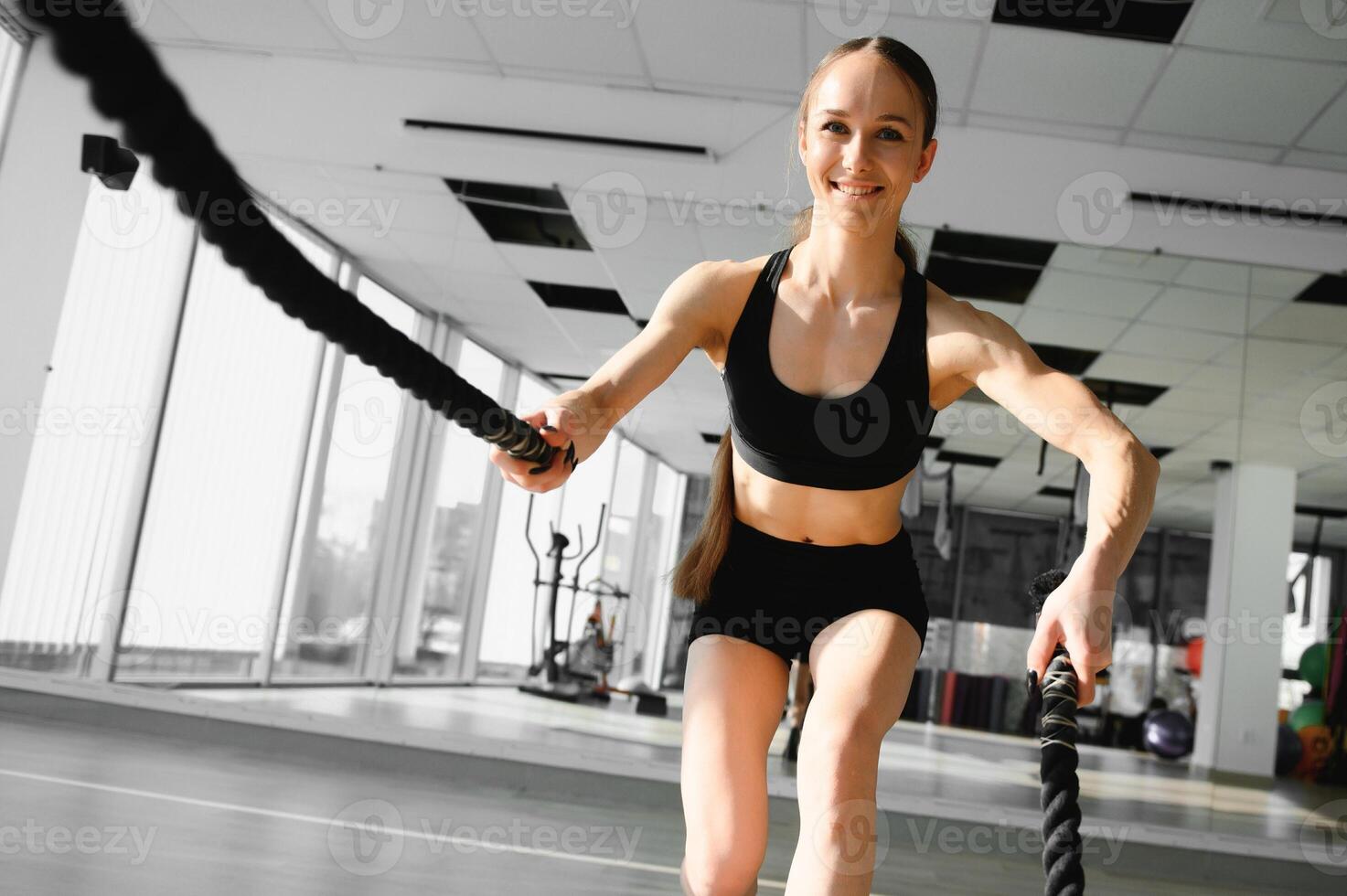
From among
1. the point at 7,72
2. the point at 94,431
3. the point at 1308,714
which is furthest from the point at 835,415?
the point at 1308,714

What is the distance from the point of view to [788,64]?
4.86 metres

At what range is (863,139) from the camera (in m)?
1.25

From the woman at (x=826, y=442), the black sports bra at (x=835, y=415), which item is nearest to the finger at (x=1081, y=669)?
the woman at (x=826, y=442)

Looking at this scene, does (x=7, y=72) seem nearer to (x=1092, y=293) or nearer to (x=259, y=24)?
(x=259, y=24)

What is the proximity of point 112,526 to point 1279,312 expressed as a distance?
623 centimetres

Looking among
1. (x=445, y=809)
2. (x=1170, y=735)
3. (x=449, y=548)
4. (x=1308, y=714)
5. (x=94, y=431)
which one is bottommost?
(x=445, y=809)

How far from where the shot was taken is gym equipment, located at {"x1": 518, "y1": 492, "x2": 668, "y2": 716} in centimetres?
716

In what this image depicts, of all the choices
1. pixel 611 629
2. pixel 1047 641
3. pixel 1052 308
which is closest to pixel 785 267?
pixel 1047 641

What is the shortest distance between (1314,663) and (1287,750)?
4.59 ft

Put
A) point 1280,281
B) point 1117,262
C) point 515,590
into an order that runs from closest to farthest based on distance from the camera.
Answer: point 1280,281, point 1117,262, point 515,590

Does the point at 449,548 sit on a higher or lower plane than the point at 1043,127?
lower

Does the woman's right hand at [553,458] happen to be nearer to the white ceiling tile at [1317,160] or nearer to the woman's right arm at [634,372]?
the woman's right arm at [634,372]

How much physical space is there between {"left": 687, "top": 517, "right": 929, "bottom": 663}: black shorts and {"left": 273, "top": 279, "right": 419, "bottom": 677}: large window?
5288 mm

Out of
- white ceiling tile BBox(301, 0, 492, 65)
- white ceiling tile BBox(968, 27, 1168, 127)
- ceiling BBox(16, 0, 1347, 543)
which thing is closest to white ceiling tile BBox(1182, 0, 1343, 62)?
ceiling BBox(16, 0, 1347, 543)
